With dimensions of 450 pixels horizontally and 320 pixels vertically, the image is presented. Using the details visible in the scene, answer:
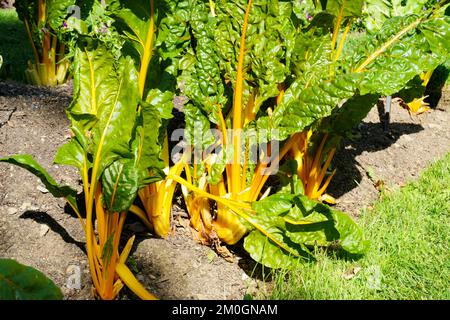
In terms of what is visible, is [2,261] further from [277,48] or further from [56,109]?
[56,109]

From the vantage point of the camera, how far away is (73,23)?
7.63 ft

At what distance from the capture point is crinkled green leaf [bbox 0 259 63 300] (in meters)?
1.29

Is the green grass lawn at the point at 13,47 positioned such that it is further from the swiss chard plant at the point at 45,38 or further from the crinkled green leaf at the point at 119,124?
the crinkled green leaf at the point at 119,124

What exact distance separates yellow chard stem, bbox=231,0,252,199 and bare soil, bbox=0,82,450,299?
319 millimetres

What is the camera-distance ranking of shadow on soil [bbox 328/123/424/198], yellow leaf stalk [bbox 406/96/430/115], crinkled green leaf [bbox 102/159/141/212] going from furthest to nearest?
yellow leaf stalk [bbox 406/96/430/115], shadow on soil [bbox 328/123/424/198], crinkled green leaf [bbox 102/159/141/212]

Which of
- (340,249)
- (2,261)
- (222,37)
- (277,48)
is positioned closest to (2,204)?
(2,261)

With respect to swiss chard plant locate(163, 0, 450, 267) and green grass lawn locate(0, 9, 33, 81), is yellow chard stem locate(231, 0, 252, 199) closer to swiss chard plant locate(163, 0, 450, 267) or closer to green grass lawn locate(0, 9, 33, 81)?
swiss chard plant locate(163, 0, 450, 267)

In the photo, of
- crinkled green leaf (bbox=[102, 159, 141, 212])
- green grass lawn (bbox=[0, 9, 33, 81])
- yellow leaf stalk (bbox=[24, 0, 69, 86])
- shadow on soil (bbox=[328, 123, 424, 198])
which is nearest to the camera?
crinkled green leaf (bbox=[102, 159, 141, 212])

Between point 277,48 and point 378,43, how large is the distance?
1.63 ft

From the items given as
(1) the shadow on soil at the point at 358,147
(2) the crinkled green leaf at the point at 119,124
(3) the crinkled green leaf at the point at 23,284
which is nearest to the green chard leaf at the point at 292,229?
(2) the crinkled green leaf at the point at 119,124

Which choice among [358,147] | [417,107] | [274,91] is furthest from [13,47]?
[417,107]

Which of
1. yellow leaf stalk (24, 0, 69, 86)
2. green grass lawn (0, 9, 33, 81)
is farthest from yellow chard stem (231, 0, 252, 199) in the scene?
green grass lawn (0, 9, 33, 81)

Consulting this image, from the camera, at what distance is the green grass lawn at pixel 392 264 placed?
191 cm
